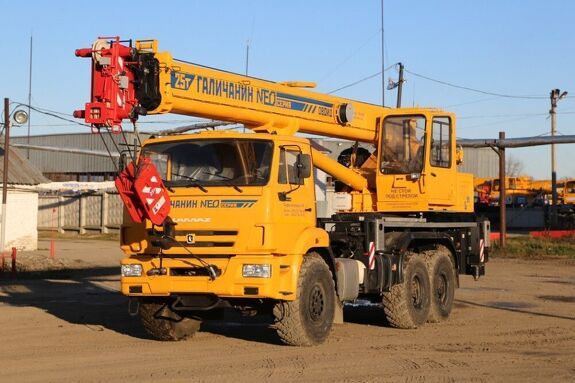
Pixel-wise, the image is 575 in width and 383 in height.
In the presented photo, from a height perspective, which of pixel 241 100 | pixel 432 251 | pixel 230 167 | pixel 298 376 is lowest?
pixel 298 376

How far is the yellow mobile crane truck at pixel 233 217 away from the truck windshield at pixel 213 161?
0.02m

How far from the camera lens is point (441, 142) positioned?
15844 mm

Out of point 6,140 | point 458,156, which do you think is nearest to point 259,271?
point 458,156

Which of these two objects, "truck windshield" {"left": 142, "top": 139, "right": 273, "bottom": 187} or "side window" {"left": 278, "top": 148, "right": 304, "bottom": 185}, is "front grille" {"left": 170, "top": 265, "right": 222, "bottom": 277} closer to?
"truck windshield" {"left": 142, "top": 139, "right": 273, "bottom": 187}

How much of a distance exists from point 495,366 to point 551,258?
972 inches

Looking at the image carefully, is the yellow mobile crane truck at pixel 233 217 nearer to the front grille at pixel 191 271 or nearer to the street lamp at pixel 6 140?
the front grille at pixel 191 271

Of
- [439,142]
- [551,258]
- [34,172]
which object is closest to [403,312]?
[439,142]

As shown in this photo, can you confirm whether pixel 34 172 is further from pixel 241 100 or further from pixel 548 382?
pixel 548 382

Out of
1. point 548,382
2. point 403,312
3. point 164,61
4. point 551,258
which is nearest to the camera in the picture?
point 548,382

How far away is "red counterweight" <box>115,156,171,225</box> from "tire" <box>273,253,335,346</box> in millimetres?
2056

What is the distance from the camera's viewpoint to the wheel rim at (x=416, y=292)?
1495 cm

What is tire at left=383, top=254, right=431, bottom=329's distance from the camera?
14.5 meters

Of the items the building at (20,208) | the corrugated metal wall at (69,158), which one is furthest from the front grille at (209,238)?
the corrugated metal wall at (69,158)

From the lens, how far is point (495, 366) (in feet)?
34.9
